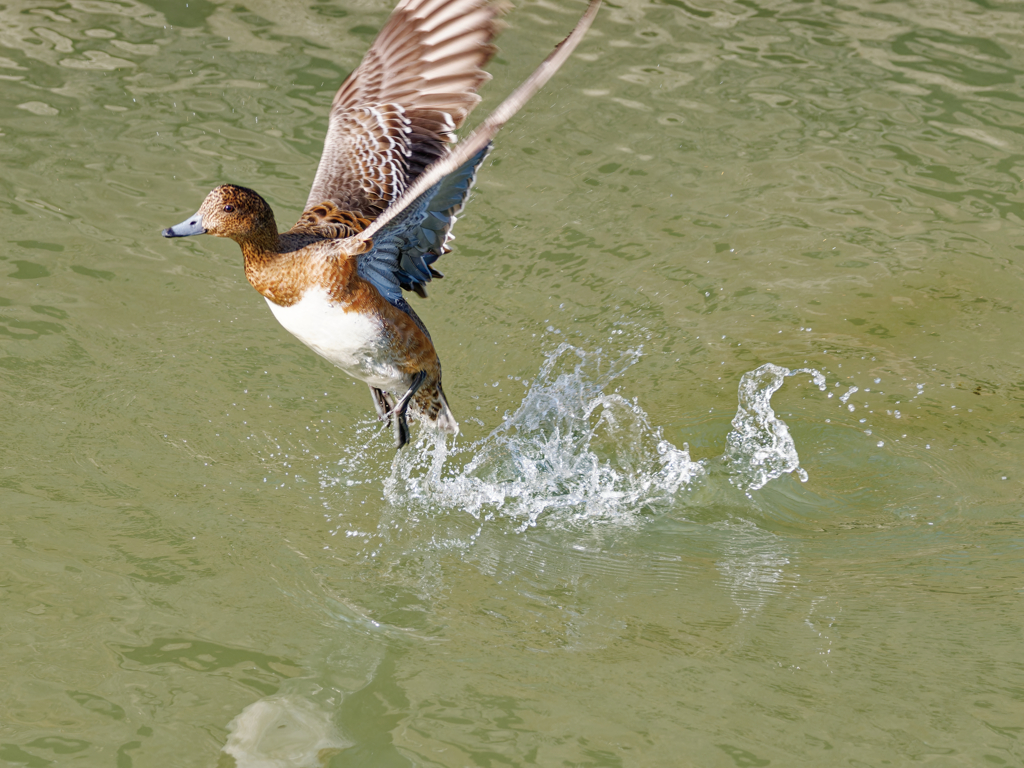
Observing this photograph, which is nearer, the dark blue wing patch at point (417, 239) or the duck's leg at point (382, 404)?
the dark blue wing patch at point (417, 239)

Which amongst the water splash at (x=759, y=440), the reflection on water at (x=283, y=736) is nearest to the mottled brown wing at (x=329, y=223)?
the reflection on water at (x=283, y=736)

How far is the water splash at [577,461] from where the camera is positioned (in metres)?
4.99

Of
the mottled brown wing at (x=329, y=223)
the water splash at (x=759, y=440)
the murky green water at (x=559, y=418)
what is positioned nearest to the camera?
the murky green water at (x=559, y=418)

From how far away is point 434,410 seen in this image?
5160 millimetres

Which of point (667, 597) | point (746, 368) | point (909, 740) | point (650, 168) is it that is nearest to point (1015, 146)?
point (650, 168)

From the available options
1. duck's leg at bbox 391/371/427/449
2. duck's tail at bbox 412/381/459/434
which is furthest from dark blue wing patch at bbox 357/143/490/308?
duck's tail at bbox 412/381/459/434

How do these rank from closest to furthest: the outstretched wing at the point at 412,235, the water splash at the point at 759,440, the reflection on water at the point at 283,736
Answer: the reflection on water at the point at 283,736
the outstretched wing at the point at 412,235
the water splash at the point at 759,440

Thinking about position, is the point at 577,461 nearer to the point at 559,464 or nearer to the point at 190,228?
the point at 559,464

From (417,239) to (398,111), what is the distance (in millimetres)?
873

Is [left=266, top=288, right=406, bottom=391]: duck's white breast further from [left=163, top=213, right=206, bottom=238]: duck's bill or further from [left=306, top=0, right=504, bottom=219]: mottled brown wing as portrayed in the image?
[left=306, top=0, right=504, bottom=219]: mottled brown wing

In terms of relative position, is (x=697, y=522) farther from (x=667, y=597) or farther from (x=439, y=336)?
(x=439, y=336)

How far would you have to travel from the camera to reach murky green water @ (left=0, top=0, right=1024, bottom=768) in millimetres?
3605

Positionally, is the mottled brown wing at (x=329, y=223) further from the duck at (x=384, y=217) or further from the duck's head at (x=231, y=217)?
the duck's head at (x=231, y=217)

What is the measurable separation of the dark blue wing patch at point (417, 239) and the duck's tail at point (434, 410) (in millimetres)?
459
